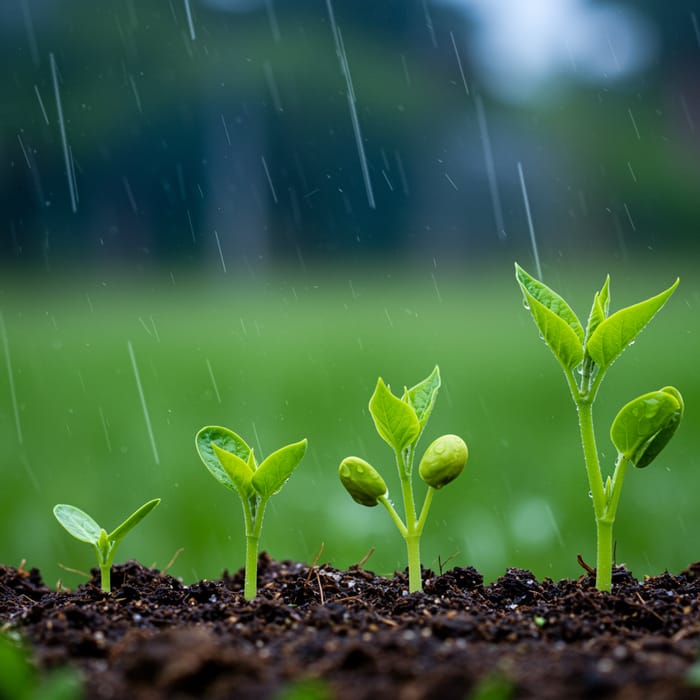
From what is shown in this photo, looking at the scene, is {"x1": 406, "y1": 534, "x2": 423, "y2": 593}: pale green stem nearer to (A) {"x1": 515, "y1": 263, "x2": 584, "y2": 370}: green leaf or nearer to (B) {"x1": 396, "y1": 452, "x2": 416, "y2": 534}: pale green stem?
(B) {"x1": 396, "y1": 452, "x2": 416, "y2": 534}: pale green stem

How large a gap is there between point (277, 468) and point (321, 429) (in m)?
2.53

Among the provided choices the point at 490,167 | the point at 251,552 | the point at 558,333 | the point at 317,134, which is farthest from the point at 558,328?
the point at 317,134

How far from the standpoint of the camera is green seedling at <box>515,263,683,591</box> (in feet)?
Answer: 3.45

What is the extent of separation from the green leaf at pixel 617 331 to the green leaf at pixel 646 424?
7 centimetres

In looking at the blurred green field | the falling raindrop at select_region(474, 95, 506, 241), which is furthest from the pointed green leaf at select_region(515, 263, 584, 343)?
the falling raindrop at select_region(474, 95, 506, 241)

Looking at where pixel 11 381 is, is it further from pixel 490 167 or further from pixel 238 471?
pixel 490 167

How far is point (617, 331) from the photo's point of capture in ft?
3.49

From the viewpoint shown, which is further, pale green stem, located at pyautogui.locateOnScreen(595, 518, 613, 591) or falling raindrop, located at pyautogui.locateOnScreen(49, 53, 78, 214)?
falling raindrop, located at pyautogui.locateOnScreen(49, 53, 78, 214)

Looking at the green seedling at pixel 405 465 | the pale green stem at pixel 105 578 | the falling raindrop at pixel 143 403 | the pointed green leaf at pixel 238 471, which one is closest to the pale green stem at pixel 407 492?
the green seedling at pixel 405 465

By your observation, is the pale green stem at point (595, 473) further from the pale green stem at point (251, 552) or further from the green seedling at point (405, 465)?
the pale green stem at point (251, 552)

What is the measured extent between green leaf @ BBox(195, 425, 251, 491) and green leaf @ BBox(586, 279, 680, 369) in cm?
52

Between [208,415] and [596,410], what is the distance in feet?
5.79

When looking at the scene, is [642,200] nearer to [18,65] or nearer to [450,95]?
[450,95]

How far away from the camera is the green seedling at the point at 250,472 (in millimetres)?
1119
